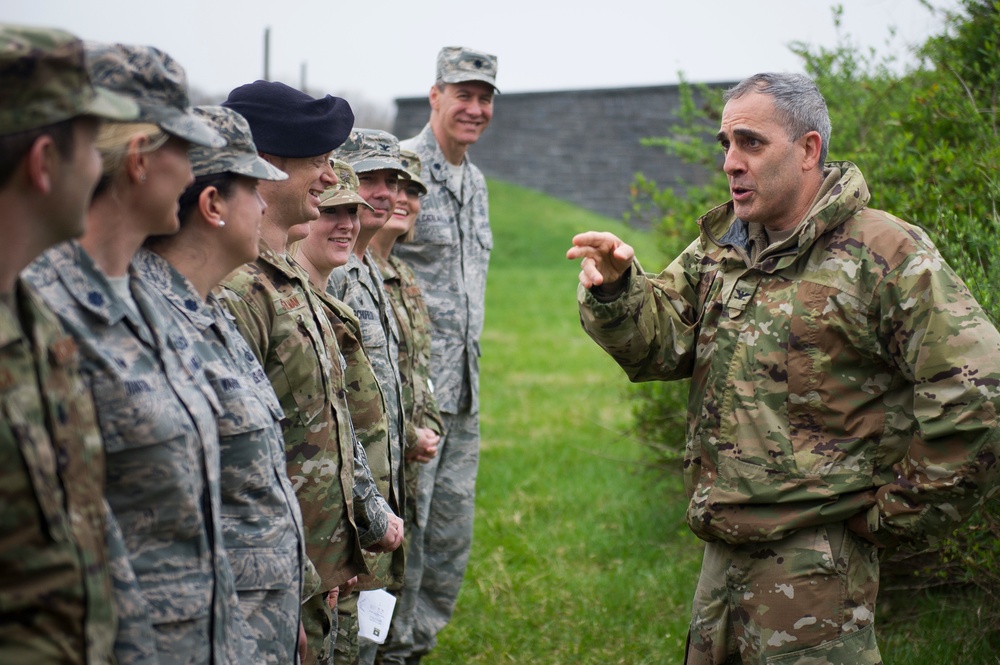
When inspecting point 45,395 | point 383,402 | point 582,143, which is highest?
point 45,395

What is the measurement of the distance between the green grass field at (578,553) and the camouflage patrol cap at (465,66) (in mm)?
2420

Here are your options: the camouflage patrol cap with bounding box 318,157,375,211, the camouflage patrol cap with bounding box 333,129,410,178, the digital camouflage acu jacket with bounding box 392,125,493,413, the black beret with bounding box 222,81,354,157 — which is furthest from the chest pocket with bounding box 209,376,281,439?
the digital camouflage acu jacket with bounding box 392,125,493,413

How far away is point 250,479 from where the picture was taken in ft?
7.91

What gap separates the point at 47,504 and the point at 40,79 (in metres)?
0.67

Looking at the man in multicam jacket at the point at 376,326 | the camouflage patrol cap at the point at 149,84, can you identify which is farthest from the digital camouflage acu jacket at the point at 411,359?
the camouflage patrol cap at the point at 149,84

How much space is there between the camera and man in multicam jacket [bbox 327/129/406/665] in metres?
3.61

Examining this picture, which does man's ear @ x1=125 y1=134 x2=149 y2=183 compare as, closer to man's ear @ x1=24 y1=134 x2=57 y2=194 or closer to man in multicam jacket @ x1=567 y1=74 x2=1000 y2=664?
man's ear @ x1=24 y1=134 x2=57 y2=194

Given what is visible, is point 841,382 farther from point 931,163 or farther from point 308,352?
point 931,163

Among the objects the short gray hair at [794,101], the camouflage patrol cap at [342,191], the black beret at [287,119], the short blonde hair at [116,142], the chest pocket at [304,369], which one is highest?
the short gray hair at [794,101]

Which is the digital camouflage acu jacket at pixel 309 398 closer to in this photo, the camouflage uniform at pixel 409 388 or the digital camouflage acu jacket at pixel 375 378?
the digital camouflage acu jacket at pixel 375 378

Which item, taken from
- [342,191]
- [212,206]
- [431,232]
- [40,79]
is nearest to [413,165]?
[431,232]

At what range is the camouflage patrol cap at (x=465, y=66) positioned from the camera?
225 inches

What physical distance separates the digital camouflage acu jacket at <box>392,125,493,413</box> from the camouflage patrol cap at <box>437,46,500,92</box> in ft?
1.45

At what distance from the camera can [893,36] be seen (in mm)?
6246
